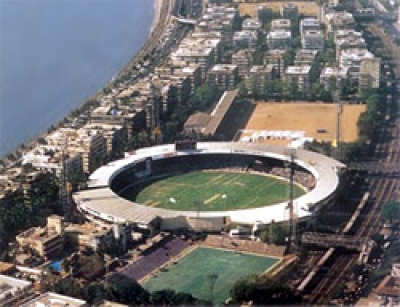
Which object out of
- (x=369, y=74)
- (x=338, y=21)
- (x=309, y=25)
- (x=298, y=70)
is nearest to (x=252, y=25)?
(x=309, y=25)

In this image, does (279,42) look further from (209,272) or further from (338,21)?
(209,272)

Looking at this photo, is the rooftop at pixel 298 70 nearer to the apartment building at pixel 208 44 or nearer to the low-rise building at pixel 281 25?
the apartment building at pixel 208 44

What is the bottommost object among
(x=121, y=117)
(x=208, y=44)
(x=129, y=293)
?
(x=129, y=293)

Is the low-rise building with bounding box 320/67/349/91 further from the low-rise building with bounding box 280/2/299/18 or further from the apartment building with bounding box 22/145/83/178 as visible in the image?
the apartment building with bounding box 22/145/83/178

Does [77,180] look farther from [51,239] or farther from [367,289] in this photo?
[367,289]

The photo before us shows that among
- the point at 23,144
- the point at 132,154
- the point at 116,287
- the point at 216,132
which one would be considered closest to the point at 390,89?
the point at 216,132

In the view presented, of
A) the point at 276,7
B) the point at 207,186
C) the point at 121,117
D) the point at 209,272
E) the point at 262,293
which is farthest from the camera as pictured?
the point at 276,7
